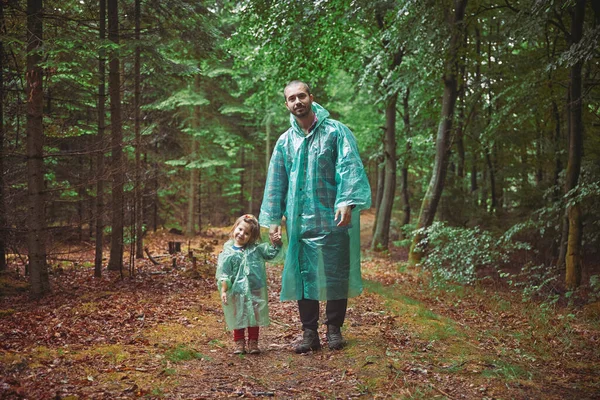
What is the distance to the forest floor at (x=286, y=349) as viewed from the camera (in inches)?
143

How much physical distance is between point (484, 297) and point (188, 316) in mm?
4840

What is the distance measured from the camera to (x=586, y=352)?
4773 millimetres

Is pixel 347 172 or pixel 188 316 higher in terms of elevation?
pixel 347 172

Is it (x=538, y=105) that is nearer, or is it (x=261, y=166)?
(x=538, y=105)

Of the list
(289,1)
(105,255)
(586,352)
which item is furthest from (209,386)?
(105,255)

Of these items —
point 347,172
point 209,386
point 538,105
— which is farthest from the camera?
point 538,105

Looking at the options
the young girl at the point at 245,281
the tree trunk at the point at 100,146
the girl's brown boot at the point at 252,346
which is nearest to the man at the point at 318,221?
the young girl at the point at 245,281

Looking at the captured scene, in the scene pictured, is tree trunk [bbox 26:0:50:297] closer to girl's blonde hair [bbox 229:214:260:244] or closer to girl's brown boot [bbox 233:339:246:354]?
girl's blonde hair [bbox 229:214:260:244]

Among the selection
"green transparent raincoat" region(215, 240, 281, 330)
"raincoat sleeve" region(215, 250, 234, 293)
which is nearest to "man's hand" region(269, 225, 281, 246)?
"green transparent raincoat" region(215, 240, 281, 330)

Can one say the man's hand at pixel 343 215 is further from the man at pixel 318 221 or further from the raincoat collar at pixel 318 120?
the raincoat collar at pixel 318 120

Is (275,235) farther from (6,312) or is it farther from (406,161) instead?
(406,161)

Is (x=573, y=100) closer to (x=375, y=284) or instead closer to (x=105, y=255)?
(x=375, y=284)

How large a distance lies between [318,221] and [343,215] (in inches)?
13.5

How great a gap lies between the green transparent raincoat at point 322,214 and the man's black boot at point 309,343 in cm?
37
